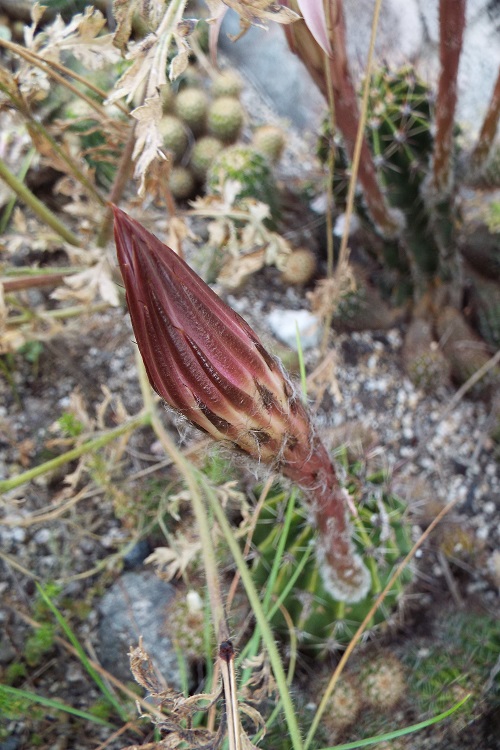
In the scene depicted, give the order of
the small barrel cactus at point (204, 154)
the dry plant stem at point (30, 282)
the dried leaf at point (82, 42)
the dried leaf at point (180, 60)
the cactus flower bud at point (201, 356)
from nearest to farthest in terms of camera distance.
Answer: the cactus flower bud at point (201, 356)
the dried leaf at point (180, 60)
the dried leaf at point (82, 42)
the dry plant stem at point (30, 282)
the small barrel cactus at point (204, 154)

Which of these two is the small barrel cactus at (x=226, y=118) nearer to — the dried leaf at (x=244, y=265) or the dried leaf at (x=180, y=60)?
the dried leaf at (x=244, y=265)

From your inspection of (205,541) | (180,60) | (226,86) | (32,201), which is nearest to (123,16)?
(180,60)

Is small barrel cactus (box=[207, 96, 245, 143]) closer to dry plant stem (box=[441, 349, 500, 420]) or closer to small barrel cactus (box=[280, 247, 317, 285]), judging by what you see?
small barrel cactus (box=[280, 247, 317, 285])

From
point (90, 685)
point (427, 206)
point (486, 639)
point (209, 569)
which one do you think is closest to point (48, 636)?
point (90, 685)

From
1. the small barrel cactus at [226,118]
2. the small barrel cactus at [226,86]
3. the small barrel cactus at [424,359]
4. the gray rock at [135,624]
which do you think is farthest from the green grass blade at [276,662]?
the small barrel cactus at [226,86]

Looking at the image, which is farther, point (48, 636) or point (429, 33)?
point (429, 33)

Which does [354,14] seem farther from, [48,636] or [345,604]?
[48,636]
